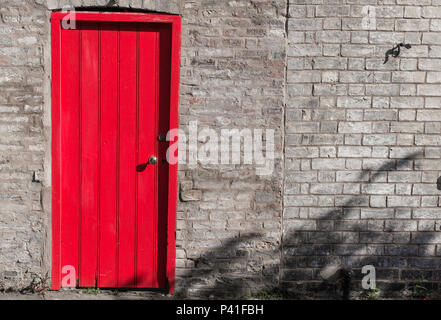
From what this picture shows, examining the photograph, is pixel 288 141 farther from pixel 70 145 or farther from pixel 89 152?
pixel 70 145

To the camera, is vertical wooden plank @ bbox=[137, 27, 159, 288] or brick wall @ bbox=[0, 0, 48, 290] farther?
vertical wooden plank @ bbox=[137, 27, 159, 288]

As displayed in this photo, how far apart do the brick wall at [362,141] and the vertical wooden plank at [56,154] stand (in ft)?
6.32

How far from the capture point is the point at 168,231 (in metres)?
4.02

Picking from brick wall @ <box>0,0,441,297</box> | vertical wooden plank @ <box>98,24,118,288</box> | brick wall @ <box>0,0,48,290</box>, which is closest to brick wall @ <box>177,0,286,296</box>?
brick wall @ <box>0,0,441,297</box>

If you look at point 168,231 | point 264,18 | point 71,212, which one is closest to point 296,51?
point 264,18

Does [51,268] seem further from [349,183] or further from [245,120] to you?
[349,183]

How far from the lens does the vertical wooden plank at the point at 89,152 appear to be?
155 inches

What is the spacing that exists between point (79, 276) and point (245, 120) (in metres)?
1.98

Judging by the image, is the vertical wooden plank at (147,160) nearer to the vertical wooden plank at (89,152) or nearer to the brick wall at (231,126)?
the brick wall at (231,126)

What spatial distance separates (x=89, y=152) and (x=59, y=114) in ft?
1.31

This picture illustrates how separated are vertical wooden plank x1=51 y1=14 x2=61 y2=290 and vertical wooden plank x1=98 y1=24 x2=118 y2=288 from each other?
13.7 inches

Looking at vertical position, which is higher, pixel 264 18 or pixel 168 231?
pixel 264 18

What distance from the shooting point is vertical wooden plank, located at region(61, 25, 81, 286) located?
12.9ft

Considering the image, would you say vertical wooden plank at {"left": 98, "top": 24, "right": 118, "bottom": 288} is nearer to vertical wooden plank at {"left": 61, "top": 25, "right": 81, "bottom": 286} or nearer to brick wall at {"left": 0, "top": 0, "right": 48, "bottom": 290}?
vertical wooden plank at {"left": 61, "top": 25, "right": 81, "bottom": 286}
